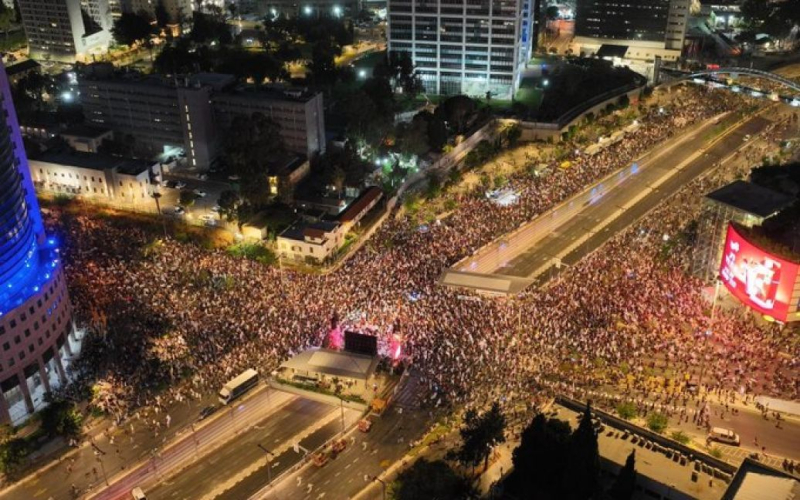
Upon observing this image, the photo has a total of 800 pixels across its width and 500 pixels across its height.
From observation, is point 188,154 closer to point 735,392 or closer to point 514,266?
point 514,266

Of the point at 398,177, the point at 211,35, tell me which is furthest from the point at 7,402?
the point at 211,35

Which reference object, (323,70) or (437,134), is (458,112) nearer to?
(437,134)

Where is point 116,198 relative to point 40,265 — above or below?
below

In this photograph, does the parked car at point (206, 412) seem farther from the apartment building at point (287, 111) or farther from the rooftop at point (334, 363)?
the apartment building at point (287, 111)

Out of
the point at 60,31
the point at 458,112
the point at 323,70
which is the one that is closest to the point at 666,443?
the point at 458,112

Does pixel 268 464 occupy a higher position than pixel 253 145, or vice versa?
pixel 253 145

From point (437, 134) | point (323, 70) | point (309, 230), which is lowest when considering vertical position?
point (309, 230)

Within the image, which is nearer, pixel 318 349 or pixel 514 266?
pixel 318 349

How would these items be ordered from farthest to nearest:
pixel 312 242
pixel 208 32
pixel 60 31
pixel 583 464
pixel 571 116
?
1. pixel 208 32
2. pixel 60 31
3. pixel 571 116
4. pixel 312 242
5. pixel 583 464

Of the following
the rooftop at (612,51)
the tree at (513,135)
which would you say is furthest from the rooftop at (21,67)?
the rooftop at (612,51)
